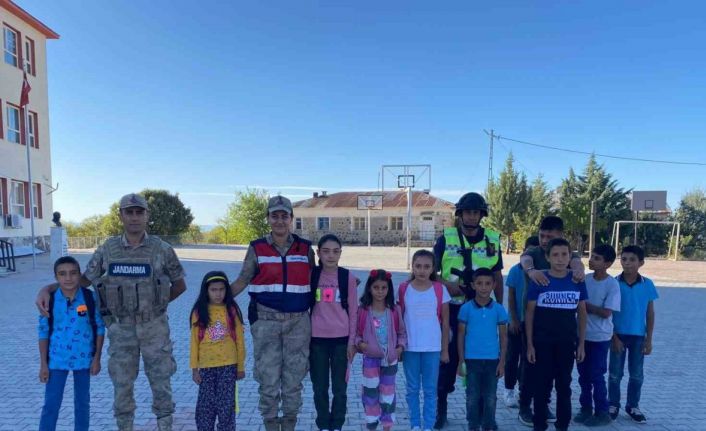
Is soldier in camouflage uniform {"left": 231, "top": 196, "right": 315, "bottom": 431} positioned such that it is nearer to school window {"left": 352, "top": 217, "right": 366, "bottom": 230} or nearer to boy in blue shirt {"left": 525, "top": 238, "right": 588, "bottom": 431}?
boy in blue shirt {"left": 525, "top": 238, "right": 588, "bottom": 431}

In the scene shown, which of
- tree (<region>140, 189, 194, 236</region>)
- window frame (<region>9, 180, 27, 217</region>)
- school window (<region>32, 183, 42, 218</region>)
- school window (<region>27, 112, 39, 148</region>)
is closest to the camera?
window frame (<region>9, 180, 27, 217</region>)

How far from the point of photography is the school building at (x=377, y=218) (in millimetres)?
35188

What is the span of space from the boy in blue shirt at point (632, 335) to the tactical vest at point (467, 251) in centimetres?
135

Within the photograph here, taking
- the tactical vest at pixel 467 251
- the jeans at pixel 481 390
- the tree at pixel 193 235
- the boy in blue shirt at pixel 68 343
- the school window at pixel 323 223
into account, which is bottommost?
the tree at pixel 193 235

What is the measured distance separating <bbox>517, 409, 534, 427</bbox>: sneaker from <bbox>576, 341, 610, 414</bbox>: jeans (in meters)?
0.54

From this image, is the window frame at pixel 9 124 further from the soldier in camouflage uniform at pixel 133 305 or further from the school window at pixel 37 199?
the soldier in camouflage uniform at pixel 133 305

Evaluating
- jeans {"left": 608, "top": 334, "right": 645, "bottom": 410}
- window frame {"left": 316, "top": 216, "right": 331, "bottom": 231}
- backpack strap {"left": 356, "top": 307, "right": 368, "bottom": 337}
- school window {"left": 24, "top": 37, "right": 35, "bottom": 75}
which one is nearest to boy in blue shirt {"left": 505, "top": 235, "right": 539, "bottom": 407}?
jeans {"left": 608, "top": 334, "right": 645, "bottom": 410}

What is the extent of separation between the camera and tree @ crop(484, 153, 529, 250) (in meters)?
24.9

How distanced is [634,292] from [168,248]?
430 centimetres

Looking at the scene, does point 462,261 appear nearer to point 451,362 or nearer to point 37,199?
point 451,362

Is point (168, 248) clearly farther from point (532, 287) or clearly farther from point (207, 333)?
point (532, 287)

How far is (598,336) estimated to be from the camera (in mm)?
3484

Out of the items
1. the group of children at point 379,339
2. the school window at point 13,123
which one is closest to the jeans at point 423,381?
the group of children at point 379,339

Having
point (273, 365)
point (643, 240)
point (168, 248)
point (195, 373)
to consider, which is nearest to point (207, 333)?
point (195, 373)
